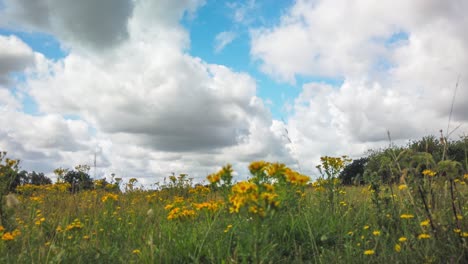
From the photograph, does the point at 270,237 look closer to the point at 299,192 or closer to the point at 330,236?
the point at 330,236

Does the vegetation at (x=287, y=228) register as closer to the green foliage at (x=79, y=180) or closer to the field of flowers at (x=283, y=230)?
the field of flowers at (x=283, y=230)

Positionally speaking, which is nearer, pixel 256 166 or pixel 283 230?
pixel 256 166

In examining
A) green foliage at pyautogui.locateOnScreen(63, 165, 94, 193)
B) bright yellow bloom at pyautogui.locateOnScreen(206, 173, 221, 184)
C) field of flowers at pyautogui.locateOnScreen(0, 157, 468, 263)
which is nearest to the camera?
field of flowers at pyautogui.locateOnScreen(0, 157, 468, 263)

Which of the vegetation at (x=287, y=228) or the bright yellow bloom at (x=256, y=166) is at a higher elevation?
the bright yellow bloom at (x=256, y=166)

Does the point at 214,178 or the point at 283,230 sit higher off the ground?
the point at 214,178

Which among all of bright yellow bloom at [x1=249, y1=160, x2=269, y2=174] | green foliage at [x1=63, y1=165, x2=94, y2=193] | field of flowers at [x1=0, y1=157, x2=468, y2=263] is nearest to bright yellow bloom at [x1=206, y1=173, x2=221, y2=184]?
field of flowers at [x1=0, y1=157, x2=468, y2=263]

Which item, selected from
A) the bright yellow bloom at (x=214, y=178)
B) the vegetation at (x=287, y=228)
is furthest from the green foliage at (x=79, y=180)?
the bright yellow bloom at (x=214, y=178)

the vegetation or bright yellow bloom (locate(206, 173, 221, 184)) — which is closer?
the vegetation

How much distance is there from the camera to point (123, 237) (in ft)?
17.4

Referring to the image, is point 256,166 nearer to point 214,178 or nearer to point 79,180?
point 214,178

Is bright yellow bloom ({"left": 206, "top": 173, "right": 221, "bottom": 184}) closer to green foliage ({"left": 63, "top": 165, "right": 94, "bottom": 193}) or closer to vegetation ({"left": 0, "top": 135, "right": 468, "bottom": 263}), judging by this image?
vegetation ({"left": 0, "top": 135, "right": 468, "bottom": 263})

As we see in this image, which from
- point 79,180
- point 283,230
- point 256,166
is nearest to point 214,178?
point 256,166

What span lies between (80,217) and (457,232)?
607 cm

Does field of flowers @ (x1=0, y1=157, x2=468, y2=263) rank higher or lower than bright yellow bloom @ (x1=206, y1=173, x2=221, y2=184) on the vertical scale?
lower
